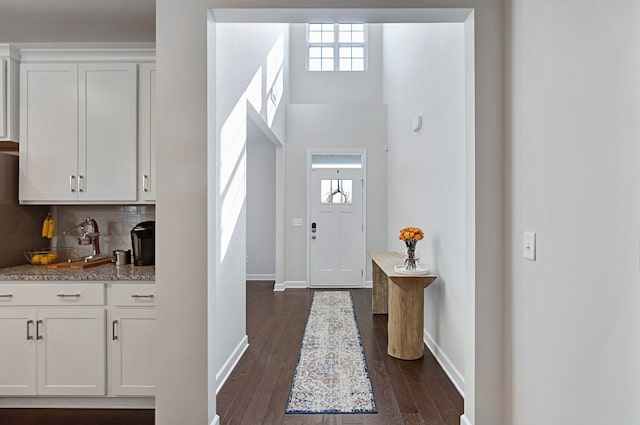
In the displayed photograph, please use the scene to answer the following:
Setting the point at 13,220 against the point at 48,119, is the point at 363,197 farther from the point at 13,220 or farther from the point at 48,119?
the point at 13,220

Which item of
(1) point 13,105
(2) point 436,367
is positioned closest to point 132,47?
(1) point 13,105

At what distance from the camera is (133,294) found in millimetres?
2365

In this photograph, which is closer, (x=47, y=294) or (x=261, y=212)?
(x=47, y=294)

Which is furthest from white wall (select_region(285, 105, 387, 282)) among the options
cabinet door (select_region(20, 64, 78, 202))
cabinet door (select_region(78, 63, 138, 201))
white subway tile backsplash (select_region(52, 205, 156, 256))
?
cabinet door (select_region(20, 64, 78, 202))

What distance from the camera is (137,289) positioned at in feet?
7.77

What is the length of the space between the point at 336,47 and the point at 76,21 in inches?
207

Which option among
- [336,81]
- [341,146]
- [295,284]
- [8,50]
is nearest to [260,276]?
[295,284]

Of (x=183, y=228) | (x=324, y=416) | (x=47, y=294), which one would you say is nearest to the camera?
(x=183, y=228)

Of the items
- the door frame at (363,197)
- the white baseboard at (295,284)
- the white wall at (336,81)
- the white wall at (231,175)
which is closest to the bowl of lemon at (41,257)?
the white wall at (231,175)

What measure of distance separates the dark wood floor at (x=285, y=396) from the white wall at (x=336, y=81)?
4.42 m

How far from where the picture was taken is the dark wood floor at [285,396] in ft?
7.39

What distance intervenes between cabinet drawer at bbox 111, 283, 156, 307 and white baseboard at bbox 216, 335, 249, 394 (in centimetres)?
73

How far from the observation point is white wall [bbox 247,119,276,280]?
6.78 metres

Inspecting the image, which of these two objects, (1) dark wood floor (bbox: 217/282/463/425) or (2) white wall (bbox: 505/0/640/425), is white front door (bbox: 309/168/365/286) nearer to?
(1) dark wood floor (bbox: 217/282/463/425)
